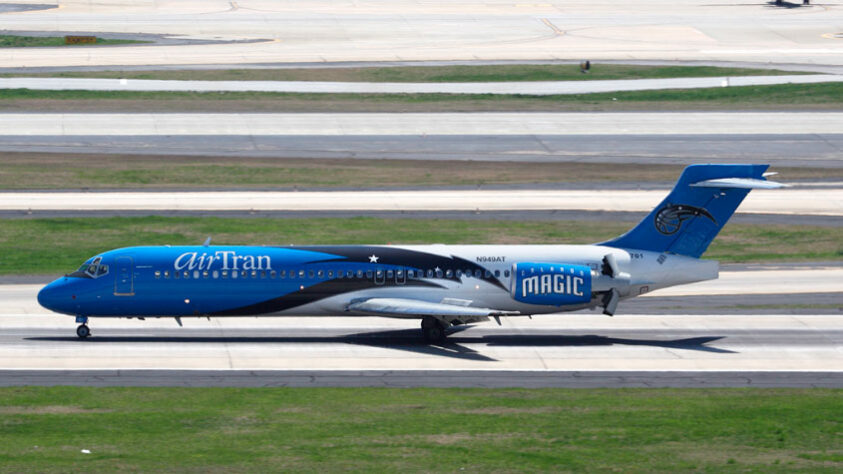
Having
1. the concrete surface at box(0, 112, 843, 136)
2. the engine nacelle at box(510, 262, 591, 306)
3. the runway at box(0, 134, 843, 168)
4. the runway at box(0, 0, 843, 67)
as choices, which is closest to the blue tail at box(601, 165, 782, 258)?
the engine nacelle at box(510, 262, 591, 306)

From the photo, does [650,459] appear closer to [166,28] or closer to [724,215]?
[724,215]

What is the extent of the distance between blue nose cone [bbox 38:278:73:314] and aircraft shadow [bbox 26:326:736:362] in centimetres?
111

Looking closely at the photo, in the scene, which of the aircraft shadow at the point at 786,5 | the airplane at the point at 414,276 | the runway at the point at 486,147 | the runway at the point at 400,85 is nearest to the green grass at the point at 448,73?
the runway at the point at 400,85

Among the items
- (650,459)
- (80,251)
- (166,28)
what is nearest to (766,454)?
(650,459)

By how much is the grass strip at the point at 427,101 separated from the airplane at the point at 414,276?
49.0 metres

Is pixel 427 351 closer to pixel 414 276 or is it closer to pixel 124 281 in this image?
pixel 414 276

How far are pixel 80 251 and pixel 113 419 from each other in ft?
90.5

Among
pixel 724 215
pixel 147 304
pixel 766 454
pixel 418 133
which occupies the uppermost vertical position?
pixel 418 133

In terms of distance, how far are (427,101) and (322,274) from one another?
54.2 metres

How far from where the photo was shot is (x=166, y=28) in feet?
416

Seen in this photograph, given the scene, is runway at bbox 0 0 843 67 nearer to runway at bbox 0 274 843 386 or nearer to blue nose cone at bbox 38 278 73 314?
runway at bbox 0 274 843 386

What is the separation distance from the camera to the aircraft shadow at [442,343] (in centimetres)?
4353

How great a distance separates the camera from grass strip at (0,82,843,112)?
93125mm

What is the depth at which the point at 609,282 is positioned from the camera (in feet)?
146
